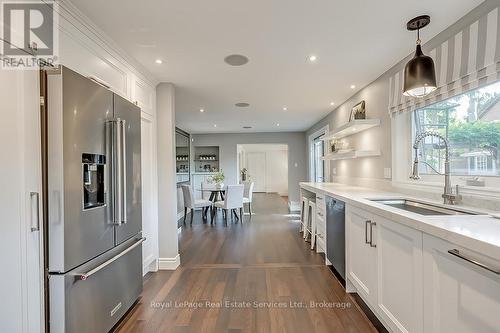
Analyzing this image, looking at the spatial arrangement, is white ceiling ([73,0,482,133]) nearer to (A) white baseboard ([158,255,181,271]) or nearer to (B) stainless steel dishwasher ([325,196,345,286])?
(B) stainless steel dishwasher ([325,196,345,286])

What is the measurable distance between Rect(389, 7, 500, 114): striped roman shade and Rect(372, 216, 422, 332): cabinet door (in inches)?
45.6

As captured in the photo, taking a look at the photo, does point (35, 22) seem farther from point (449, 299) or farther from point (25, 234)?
point (449, 299)

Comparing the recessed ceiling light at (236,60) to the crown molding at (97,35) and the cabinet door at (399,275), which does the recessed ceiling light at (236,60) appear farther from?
the cabinet door at (399,275)

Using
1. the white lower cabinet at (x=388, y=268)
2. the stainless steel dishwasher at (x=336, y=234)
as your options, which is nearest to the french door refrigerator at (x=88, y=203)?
the white lower cabinet at (x=388, y=268)

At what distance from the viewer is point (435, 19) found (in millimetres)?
1925

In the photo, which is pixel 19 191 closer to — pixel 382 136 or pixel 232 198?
pixel 382 136

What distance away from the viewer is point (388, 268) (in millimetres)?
1736

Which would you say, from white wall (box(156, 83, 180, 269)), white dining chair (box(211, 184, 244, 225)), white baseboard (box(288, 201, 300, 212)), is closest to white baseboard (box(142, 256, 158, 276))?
white wall (box(156, 83, 180, 269))

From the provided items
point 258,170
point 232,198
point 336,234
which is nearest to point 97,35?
point 336,234

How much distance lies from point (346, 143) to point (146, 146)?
311 cm

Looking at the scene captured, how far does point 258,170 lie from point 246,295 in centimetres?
1109

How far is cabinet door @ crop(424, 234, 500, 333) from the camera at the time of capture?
1001 mm

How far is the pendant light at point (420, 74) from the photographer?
70.6 inches

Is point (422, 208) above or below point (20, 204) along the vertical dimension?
below
